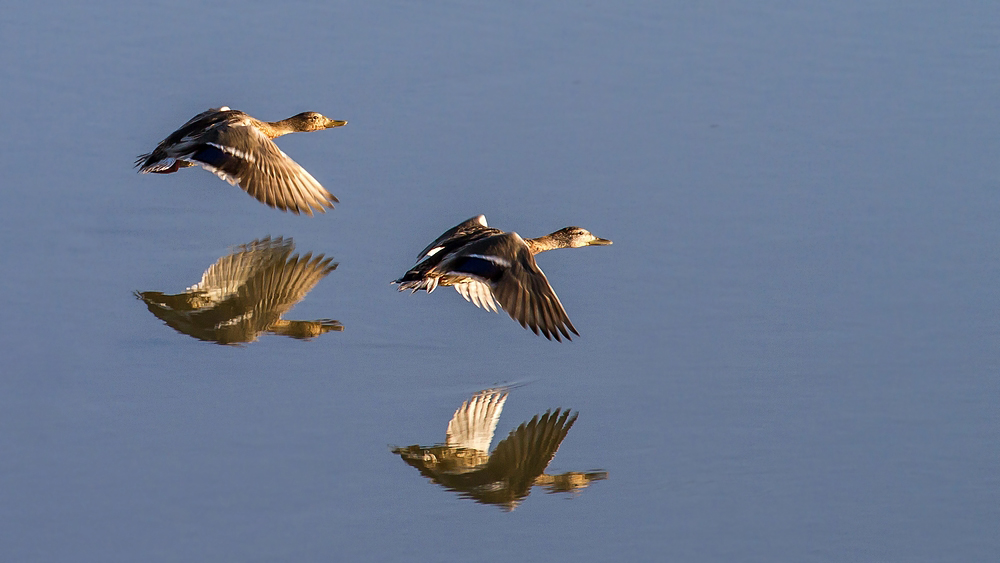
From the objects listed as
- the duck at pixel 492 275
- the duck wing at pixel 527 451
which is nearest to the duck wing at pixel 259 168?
the duck at pixel 492 275

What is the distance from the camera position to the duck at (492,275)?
8055mm

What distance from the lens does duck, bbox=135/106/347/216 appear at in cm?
988

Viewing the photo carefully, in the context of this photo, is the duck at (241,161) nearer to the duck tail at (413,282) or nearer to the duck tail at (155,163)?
the duck tail at (155,163)

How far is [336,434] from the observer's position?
719 cm

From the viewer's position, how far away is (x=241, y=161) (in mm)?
10109

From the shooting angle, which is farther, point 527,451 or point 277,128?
point 277,128

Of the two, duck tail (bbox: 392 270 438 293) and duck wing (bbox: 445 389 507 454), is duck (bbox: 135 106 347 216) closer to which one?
duck tail (bbox: 392 270 438 293)

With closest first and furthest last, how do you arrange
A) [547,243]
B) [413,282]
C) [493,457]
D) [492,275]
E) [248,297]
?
1. [493,457]
2. [492,275]
3. [413,282]
4. [248,297]
5. [547,243]

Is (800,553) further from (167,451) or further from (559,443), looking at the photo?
(167,451)

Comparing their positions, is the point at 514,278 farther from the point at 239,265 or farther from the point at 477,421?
the point at 239,265

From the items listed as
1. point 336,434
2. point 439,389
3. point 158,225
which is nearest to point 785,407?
point 439,389

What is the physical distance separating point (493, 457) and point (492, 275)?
5.18ft

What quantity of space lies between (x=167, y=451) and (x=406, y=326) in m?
2.06

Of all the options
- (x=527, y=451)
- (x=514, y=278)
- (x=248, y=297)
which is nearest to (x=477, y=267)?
(x=514, y=278)
